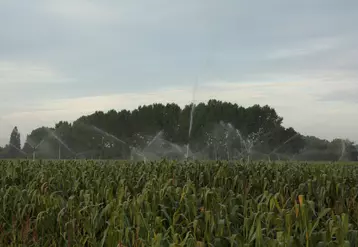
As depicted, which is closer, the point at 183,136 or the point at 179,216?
the point at 179,216

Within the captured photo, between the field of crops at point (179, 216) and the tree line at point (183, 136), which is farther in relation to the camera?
the tree line at point (183, 136)

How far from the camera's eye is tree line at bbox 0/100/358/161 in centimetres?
7012

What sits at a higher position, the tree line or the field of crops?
the tree line

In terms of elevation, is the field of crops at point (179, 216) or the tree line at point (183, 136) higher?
the tree line at point (183, 136)

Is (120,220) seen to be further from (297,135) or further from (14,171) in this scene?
(297,135)

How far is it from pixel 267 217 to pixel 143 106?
7534 centimetres

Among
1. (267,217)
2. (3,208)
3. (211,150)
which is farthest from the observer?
(211,150)

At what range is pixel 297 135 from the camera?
72688 millimetres

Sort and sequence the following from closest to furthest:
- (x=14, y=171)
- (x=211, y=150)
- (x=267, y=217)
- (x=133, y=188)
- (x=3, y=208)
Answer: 1. (x=267, y=217)
2. (x=3, y=208)
3. (x=133, y=188)
4. (x=14, y=171)
5. (x=211, y=150)

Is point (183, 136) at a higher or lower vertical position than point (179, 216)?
higher

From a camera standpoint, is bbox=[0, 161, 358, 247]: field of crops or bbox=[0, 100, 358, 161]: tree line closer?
bbox=[0, 161, 358, 247]: field of crops

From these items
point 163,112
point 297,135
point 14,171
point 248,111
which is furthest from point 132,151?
point 14,171

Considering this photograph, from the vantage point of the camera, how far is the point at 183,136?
71.8 metres

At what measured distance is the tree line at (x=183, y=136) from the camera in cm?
7012
